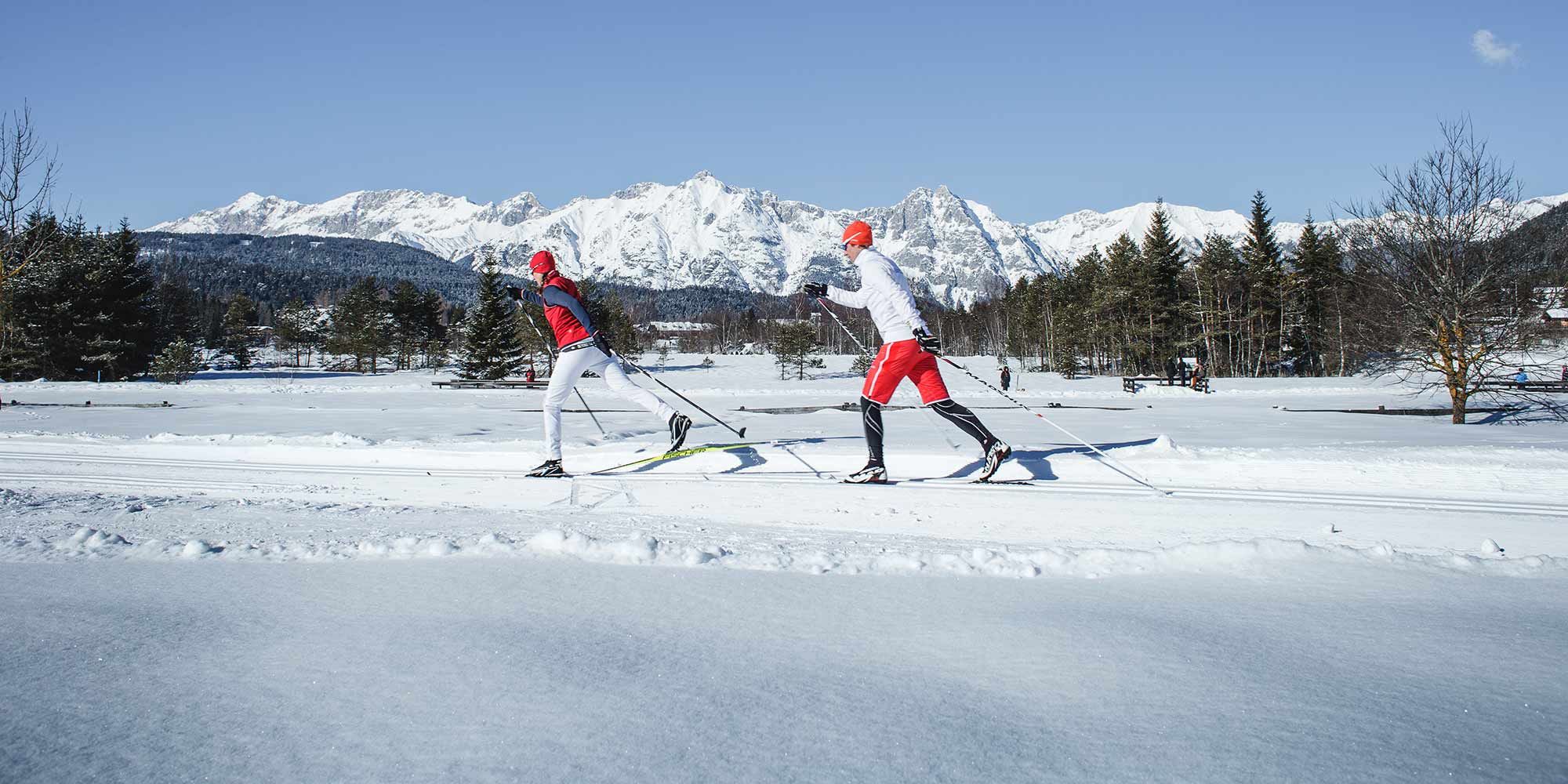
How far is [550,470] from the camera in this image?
295 inches

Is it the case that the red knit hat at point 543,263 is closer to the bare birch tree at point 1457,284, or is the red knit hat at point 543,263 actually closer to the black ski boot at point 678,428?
the black ski boot at point 678,428

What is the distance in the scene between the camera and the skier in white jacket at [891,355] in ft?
22.4

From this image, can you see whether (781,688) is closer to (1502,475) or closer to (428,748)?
(428,748)

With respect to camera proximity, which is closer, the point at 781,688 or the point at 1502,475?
the point at 781,688

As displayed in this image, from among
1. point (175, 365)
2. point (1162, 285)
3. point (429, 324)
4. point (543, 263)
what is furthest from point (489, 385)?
point (429, 324)

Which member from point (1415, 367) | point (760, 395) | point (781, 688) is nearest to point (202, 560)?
point (781, 688)

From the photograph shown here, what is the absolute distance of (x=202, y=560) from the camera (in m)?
3.63

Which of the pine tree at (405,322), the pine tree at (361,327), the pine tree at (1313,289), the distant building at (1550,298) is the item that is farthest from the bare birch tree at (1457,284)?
the pine tree at (405,322)

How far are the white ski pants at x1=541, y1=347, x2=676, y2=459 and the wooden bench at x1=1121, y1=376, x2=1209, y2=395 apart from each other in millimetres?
27555

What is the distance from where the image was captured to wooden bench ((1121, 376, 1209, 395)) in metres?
31.2

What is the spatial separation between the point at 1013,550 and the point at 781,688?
2384 mm

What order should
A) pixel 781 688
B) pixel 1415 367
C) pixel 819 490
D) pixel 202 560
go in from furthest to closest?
1. pixel 1415 367
2. pixel 819 490
3. pixel 202 560
4. pixel 781 688

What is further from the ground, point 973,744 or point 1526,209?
point 1526,209

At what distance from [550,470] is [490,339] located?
150 feet
